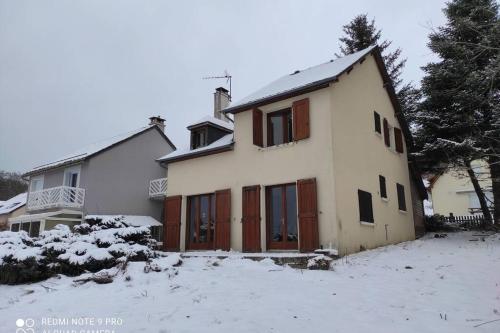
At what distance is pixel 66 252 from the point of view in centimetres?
963

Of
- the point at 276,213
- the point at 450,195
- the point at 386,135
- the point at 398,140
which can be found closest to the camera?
the point at 276,213

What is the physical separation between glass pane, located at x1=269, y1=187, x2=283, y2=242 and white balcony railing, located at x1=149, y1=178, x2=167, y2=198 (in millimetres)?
11641

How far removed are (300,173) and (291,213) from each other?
1364 mm

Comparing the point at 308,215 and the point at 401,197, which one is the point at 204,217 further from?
the point at 401,197

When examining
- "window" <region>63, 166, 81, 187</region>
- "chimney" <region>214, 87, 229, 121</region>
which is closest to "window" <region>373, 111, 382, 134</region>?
"chimney" <region>214, 87, 229, 121</region>

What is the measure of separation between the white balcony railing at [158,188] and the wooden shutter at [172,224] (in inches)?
279

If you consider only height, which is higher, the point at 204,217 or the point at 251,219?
the point at 204,217

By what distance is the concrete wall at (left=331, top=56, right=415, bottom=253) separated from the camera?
1238 centimetres

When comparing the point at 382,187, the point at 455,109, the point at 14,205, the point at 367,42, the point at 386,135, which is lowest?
the point at 382,187

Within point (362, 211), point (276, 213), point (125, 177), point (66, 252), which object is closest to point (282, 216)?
point (276, 213)

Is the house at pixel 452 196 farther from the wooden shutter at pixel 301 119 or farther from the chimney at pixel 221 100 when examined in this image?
the wooden shutter at pixel 301 119

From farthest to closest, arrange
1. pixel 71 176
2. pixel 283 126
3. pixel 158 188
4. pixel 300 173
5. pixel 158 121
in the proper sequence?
pixel 158 121 → pixel 158 188 → pixel 71 176 → pixel 283 126 → pixel 300 173

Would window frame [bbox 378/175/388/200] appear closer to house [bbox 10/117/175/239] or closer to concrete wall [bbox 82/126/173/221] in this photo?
house [bbox 10/117/175/239]

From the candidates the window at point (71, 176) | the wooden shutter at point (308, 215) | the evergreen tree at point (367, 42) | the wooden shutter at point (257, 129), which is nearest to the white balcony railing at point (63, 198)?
the window at point (71, 176)
